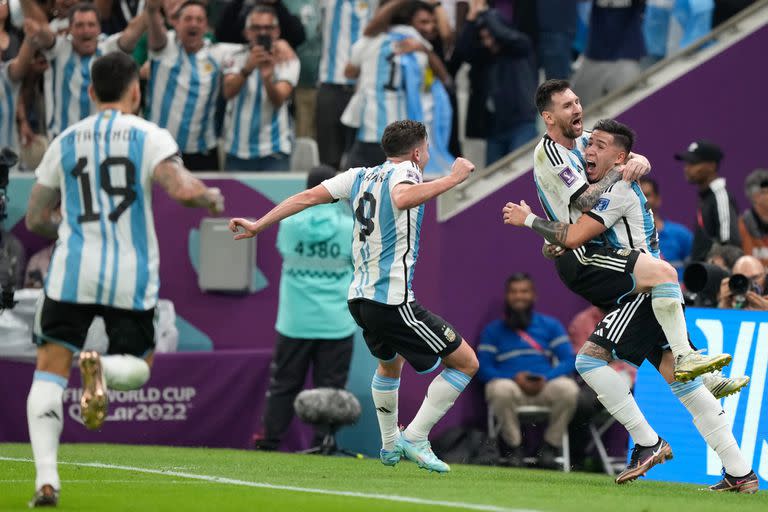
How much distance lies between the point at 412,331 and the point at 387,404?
0.66 m

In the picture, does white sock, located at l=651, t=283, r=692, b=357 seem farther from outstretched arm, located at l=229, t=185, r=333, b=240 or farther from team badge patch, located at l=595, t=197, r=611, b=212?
outstretched arm, located at l=229, t=185, r=333, b=240

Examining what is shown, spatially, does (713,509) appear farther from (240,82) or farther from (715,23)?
(715,23)

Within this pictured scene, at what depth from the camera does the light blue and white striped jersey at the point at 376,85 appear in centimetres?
1404

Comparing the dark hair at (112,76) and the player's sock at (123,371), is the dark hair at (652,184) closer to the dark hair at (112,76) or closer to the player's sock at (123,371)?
the dark hair at (112,76)

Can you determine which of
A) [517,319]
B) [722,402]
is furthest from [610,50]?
[722,402]

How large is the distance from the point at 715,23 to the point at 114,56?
9.16 meters

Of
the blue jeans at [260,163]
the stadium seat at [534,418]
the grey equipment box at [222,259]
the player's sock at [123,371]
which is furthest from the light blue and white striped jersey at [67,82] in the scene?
the player's sock at [123,371]

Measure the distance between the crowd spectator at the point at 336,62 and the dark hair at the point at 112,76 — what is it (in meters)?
6.74

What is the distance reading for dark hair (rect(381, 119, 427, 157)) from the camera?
9.58 m

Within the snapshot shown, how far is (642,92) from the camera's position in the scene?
14812 mm

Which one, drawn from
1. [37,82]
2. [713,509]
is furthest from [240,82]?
[713,509]

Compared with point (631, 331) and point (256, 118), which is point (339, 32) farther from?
point (631, 331)

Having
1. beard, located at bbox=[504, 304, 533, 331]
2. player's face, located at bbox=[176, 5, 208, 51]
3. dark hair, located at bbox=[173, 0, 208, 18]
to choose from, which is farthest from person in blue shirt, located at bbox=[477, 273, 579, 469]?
dark hair, located at bbox=[173, 0, 208, 18]

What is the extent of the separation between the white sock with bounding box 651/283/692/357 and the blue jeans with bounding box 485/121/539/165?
5765 millimetres
